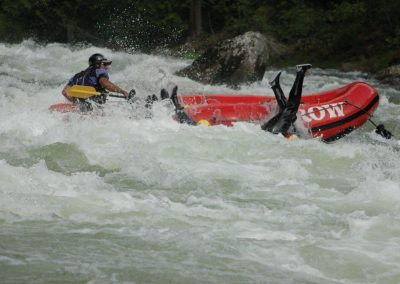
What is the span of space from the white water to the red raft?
0.80ft

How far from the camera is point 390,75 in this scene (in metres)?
14.9

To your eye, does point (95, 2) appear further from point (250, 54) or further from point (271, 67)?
point (250, 54)

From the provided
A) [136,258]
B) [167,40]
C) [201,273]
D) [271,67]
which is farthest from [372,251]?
[167,40]

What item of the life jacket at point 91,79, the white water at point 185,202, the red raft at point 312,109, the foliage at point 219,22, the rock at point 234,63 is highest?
the foliage at point 219,22

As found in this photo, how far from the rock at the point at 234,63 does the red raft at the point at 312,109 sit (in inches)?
149

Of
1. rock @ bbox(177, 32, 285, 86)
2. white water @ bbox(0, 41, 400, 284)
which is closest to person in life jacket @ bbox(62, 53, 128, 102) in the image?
white water @ bbox(0, 41, 400, 284)

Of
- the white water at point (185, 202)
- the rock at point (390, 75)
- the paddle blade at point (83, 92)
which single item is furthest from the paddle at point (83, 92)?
the rock at point (390, 75)

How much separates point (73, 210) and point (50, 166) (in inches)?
69.5

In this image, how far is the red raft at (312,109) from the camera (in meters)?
9.14

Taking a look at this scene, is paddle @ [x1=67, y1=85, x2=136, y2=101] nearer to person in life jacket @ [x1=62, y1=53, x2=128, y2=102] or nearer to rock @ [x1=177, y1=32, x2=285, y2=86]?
person in life jacket @ [x1=62, y1=53, x2=128, y2=102]

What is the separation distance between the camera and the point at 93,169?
719cm

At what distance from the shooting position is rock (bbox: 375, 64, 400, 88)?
14570 millimetres

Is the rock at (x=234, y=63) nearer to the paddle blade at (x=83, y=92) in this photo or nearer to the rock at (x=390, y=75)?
the rock at (x=390, y=75)

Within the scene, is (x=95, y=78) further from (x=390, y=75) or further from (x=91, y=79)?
(x=390, y=75)
